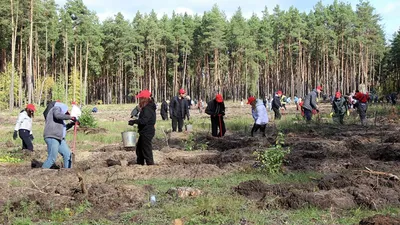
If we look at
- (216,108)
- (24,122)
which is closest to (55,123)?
(24,122)

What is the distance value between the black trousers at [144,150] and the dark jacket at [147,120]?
0.36 feet

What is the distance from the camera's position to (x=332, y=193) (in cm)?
631

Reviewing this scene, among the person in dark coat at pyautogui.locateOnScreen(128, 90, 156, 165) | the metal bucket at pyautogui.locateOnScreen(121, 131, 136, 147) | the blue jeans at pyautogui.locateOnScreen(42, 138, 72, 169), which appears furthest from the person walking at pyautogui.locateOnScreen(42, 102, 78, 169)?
Result: the metal bucket at pyautogui.locateOnScreen(121, 131, 136, 147)

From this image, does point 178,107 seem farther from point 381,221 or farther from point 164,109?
point 381,221

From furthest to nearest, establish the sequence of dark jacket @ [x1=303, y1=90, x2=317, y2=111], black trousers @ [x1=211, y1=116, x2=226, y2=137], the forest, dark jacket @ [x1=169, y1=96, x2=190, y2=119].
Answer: the forest
dark jacket @ [x1=303, y1=90, x2=317, y2=111]
dark jacket @ [x1=169, y1=96, x2=190, y2=119]
black trousers @ [x1=211, y1=116, x2=226, y2=137]

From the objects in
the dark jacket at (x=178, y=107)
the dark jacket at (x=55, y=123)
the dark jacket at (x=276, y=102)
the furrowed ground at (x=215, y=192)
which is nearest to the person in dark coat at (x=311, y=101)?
the dark jacket at (x=276, y=102)

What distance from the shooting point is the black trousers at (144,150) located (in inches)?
380

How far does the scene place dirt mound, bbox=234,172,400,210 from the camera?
6005 mm

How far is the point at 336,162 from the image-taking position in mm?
9617

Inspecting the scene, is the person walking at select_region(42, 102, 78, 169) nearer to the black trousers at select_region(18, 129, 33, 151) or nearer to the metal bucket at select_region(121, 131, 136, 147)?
the metal bucket at select_region(121, 131, 136, 147)

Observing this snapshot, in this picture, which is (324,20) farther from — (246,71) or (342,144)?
(342,144)

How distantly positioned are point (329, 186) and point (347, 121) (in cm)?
1607

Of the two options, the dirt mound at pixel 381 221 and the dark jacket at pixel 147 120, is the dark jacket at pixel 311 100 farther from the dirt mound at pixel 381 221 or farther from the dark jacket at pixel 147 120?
the dirt mound at pixel 381 221

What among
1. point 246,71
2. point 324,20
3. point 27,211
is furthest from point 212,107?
point 324,20
